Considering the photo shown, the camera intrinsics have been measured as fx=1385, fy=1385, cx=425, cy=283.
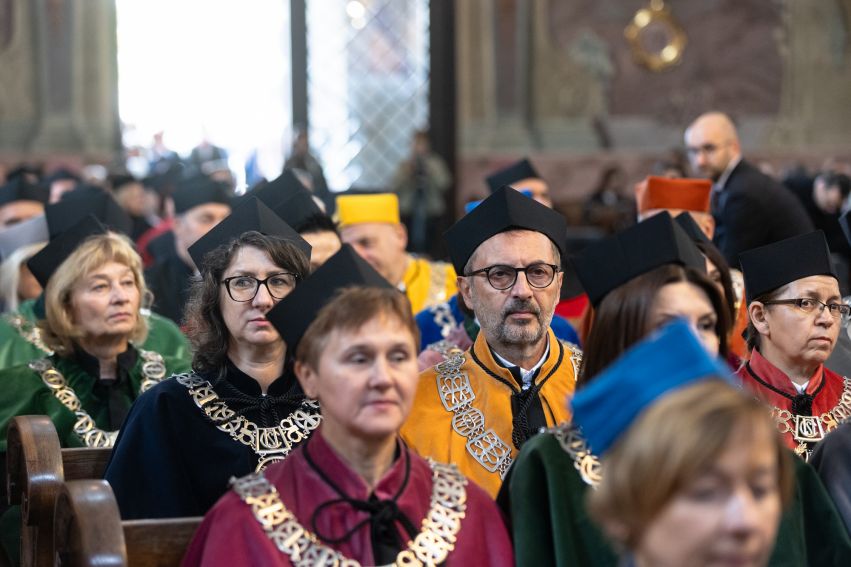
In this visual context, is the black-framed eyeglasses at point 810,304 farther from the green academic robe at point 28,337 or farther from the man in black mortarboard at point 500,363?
the green academic robe at point 28,337

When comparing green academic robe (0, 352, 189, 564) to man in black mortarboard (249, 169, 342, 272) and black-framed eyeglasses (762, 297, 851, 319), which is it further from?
black-framed eyeglasses (762, 297, 851, 319)

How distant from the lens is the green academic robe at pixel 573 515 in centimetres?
321

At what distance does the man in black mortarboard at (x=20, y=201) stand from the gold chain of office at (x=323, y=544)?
5757 mm

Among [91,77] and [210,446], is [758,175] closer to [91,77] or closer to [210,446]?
[210,446]

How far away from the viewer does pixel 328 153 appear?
63.3 feet

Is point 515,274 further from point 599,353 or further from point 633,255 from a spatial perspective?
point 599,353

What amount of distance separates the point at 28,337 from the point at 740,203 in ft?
13.7

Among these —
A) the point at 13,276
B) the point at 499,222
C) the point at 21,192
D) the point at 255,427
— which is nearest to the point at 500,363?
the point at 499,222

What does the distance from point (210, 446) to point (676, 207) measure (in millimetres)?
3444

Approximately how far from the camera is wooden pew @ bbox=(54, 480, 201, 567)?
3.00 m

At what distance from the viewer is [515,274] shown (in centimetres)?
439

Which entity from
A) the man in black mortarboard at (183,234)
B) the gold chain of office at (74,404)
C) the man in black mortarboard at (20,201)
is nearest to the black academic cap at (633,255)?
the gold chain of office at (74,404)

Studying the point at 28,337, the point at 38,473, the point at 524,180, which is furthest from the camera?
the point at 524,180

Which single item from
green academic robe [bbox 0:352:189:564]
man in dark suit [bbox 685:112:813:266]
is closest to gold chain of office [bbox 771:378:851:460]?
green academic robe [bbox 0:352:189:564]
